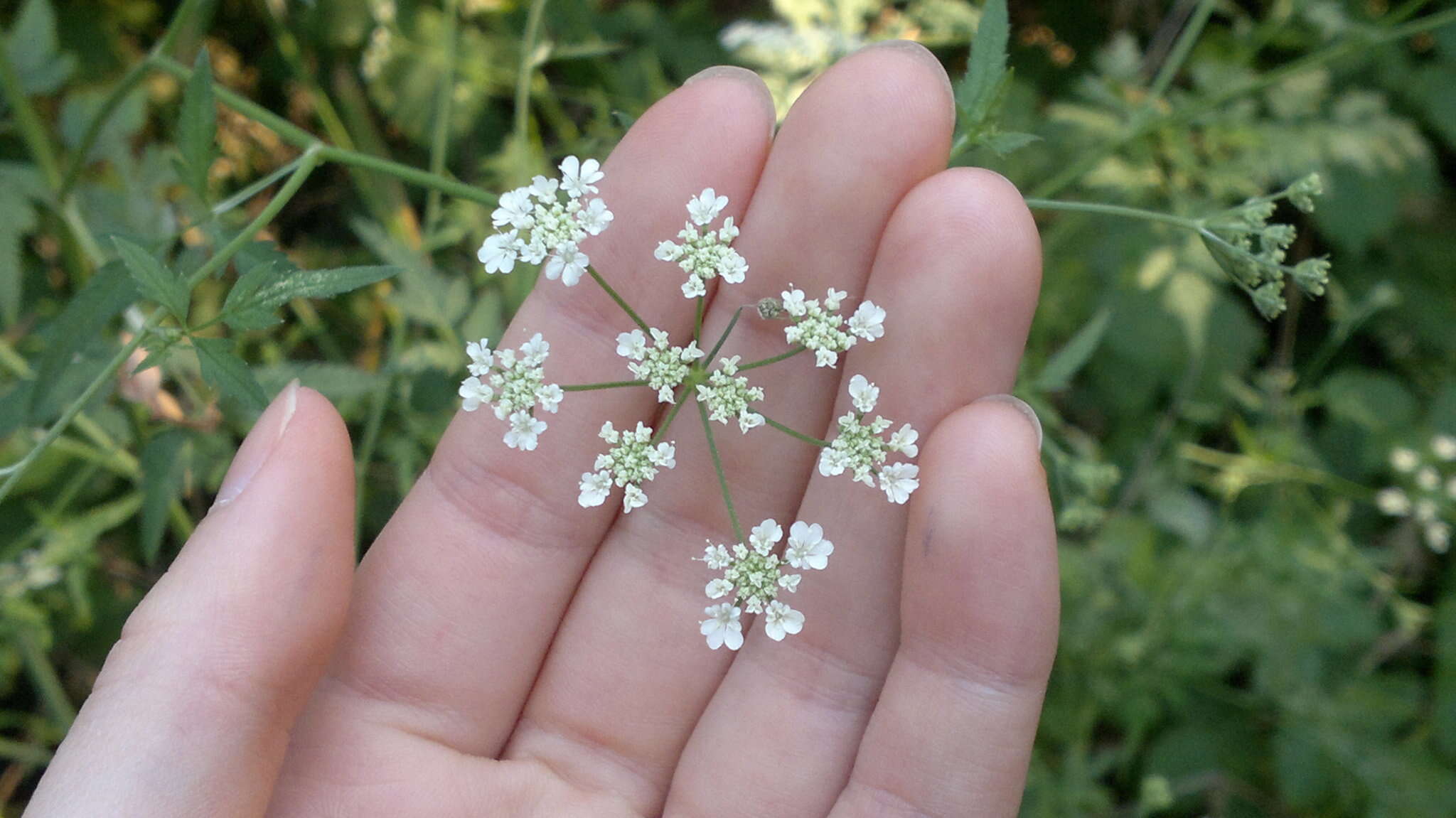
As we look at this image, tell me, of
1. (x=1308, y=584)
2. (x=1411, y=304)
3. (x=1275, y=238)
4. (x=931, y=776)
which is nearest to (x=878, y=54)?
(x=1275, y=238)

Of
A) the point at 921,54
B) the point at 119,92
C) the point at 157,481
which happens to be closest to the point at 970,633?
the point at 921,54

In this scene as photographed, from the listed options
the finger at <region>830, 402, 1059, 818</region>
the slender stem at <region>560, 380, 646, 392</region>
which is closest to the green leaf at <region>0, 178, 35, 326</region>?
the slender stem at <region>560, 380, 646, 392</region>

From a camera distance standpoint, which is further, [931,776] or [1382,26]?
[1382,26]

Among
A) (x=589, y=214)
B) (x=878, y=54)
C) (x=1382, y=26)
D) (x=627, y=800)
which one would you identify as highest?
(x=878, y=54)

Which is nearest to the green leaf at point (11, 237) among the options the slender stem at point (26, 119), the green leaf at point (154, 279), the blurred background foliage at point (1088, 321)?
the blurred background foliage at point (1088, 321)

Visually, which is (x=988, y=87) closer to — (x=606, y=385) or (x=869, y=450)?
(x=869, y=450)

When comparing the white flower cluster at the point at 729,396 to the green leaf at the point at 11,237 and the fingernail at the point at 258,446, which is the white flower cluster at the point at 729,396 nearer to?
the fingernail at the point at 258,446

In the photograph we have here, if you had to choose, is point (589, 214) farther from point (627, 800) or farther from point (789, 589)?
point (627, 800)
